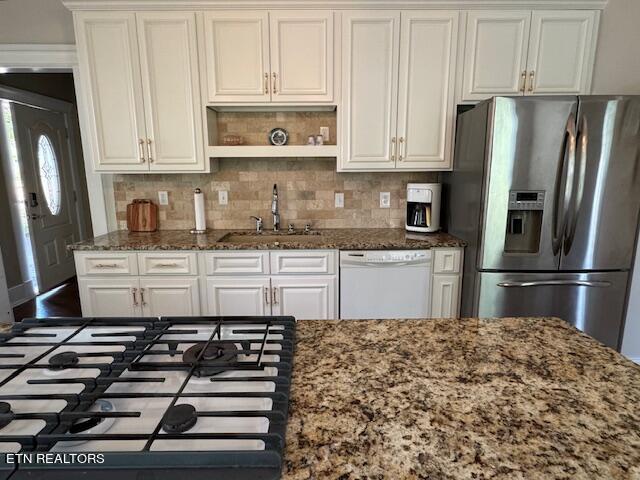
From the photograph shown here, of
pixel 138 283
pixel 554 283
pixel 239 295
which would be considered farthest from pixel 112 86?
pixel 554 283

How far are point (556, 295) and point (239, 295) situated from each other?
2075 mm

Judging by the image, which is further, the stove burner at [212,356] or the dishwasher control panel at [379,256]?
the dishwasher control panel at [379,256]

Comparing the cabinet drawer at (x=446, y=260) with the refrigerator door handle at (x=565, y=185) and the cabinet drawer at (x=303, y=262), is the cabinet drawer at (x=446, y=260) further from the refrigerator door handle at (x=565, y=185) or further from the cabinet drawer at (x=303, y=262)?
the cabinet drawer at (x=303, y=262)

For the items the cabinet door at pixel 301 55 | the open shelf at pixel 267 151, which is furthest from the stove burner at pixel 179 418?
the cabinet door at pixel 301 55

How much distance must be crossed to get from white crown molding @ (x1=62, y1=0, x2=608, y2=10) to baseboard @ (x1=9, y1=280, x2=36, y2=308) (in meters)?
2.95

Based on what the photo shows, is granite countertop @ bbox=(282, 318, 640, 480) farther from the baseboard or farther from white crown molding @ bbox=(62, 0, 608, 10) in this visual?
the baseboard

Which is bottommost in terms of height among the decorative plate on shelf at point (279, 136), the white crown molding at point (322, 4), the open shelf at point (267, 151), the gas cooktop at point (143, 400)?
the gas cooktop at point (143, 400)

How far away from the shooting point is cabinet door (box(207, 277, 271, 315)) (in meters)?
2.47

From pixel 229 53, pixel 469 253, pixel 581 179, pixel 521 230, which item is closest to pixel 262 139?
pixel 229 53

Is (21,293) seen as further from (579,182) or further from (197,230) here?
(579,182)

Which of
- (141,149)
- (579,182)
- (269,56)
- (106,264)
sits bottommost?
(106,264)

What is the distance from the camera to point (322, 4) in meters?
2.39

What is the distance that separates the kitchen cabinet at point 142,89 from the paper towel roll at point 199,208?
236mm

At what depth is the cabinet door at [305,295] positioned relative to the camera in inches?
97.3
